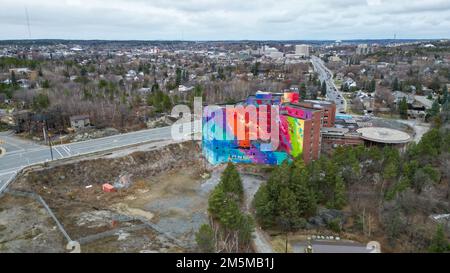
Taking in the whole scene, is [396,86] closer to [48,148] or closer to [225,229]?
[225,229]

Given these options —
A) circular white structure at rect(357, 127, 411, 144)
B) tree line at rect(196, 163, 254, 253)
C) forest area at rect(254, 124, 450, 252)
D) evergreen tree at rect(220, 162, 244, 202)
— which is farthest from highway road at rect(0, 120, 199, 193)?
circular white structure at rect(357, 127, 411, 144)

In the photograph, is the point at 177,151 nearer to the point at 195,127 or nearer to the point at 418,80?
the point at 195,127

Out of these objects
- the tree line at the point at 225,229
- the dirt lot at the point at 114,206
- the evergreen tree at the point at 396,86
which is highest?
the evergreen tree at the point at 396,86

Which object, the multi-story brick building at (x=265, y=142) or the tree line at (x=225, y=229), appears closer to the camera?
the tree line at (x=225, y=229)

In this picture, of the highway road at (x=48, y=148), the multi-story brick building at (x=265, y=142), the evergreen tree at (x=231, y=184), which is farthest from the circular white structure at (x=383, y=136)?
the highway road at (x=48, y=148)

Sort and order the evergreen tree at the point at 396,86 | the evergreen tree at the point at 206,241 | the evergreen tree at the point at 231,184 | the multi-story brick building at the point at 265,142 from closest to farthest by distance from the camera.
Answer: the evergreen tree at the point at 206,241, the evergreen tree at the point at 231,184, the multi-story brick building at the point at 265,142, the evergreen tree at the point at 396,86

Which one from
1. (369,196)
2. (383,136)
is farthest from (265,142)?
(383,136)

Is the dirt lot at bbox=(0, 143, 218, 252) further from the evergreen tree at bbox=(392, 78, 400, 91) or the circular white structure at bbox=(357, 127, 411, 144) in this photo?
the evergreen tree at bbox=(392, 78, 400, 91)

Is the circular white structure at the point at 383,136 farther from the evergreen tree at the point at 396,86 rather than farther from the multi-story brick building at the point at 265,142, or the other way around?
the evergreen tree at the point at 396,86
